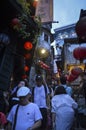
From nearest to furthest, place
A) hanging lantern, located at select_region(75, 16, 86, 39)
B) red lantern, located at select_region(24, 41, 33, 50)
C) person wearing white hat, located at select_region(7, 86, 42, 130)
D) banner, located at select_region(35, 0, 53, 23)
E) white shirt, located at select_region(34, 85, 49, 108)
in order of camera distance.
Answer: person wearing white hat, located at select_region(7, 86, 42, 130) < hanging lantern, located at select_region(75, 16, 86, 39) < white shirt, located at select_region(34, 85, 49, 108) < red lantern, located at select_region(24, 41, 33, 50) < banner, located at select_region(35, 0, 53, 23)

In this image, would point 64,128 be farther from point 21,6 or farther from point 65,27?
point 65,27

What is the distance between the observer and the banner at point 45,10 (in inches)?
589

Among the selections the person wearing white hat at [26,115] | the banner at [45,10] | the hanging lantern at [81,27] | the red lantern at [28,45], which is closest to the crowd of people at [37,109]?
the person wearing white hat at [26,115]

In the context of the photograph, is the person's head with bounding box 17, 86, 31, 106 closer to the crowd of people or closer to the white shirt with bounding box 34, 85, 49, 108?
the crowd of people

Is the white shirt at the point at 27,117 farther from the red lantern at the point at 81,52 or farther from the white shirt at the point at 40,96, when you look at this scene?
the red lantern at the point at 81,52

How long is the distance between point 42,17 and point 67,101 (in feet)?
22.2

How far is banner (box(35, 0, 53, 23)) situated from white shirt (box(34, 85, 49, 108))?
471 cm

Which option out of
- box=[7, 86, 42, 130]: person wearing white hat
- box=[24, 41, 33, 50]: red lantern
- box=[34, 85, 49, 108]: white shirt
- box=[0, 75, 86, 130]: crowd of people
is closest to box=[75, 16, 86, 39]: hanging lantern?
box=[0, 75, 86, 130]: crowd of people

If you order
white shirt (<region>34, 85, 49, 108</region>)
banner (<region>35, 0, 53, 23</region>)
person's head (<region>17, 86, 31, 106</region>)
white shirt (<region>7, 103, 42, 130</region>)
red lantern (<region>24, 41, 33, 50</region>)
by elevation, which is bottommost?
white shirt (<region>7, 103, 42, 130</region>)

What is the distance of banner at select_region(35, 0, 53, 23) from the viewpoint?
49.1 feet

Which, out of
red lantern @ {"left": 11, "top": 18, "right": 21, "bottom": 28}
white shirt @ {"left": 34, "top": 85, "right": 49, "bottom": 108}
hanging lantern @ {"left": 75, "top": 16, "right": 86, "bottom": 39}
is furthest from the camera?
red lantern @ {"left": 11, "top": 18, "right": 21, "bottom": 28}

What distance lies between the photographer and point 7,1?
11.1 m

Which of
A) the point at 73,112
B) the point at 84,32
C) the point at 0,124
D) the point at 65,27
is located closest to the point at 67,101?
the point at 73,112

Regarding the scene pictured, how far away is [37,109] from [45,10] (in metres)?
8.94
